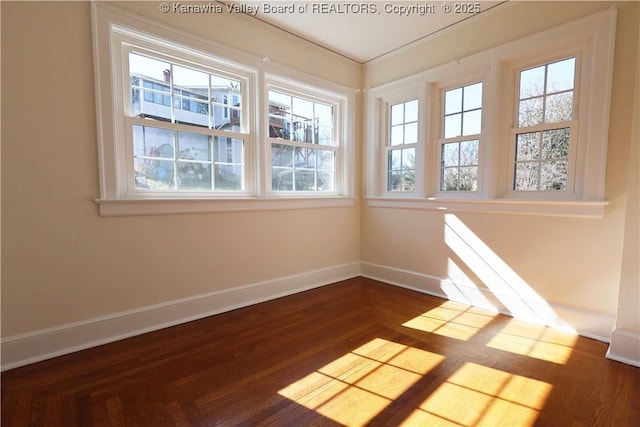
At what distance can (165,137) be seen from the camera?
100 inches

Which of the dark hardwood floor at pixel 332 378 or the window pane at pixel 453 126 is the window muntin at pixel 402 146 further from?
the dark hardwood floor at pixel 332 378

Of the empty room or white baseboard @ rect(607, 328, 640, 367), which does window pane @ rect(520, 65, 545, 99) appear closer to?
the empty room

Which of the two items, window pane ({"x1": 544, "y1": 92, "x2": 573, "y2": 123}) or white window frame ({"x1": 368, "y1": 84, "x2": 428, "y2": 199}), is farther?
white window frame ({"x1": 368, "y1": 84, "x2": 428, "y2": 199})

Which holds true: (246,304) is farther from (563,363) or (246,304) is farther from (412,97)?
(412,97)

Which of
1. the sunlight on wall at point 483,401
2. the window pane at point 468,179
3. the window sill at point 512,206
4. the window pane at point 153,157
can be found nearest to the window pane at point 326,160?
the window sill at point 512,206

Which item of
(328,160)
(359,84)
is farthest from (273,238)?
(359,84)

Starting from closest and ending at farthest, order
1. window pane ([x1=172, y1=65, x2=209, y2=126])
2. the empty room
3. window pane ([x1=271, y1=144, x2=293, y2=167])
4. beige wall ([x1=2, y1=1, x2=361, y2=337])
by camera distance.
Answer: the empty room
beige wall ([x1=2, y1=1, x2=361, y2=337])
window pane ([x1=172, y1=65, x2=209, y2=126])
window pane ([x1=271, y1=144, x2=293, y2=167])

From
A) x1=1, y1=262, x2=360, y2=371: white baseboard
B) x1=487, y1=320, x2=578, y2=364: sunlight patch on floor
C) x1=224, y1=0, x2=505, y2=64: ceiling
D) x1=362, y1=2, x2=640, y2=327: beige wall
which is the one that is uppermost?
x1=224, y1=0, x2=505, y2=64: ceiling

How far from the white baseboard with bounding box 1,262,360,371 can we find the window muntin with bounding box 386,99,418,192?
1586 mm

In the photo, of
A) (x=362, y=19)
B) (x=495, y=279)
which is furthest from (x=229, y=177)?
(x=495, y=279)

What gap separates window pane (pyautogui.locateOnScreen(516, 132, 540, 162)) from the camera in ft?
8.62

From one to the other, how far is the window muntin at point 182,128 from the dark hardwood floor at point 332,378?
1.26m

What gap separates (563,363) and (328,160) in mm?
2856

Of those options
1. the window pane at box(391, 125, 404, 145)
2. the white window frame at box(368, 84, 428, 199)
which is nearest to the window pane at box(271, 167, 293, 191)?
the white window frame at box(368, 84, 428, 199)
